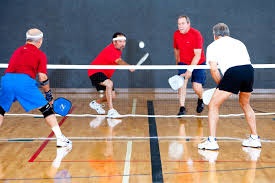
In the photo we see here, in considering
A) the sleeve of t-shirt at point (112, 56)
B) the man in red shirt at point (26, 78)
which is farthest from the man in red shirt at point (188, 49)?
the man in red shirt at point (26, 78)

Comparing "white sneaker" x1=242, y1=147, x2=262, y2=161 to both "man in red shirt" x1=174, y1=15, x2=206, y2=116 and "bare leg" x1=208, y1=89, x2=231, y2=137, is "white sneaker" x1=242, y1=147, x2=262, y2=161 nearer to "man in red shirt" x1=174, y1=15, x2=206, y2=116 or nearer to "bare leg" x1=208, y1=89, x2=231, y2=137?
"bare leg" x1=208, y1=89, x2=231, y2=137

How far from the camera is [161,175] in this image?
6773 millimetres

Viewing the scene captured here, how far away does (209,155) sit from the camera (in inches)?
309

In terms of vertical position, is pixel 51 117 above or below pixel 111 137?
above

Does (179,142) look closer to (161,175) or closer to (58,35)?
(161,175)

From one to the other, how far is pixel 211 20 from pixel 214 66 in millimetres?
8264

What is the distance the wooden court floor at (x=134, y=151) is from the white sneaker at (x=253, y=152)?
0.01 m

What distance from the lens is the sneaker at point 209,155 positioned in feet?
24.9

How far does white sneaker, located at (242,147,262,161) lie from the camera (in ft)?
25.4

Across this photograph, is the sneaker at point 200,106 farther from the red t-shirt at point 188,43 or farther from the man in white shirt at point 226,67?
the man in white shirt at point 226,67

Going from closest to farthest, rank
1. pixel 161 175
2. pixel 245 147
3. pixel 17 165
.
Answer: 1. pixel 161 175
2. pixel 17 165
3. pixel 245 147

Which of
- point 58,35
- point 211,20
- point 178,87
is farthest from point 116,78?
point 178,87

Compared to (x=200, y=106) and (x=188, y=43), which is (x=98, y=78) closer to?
(x=188, y=43)

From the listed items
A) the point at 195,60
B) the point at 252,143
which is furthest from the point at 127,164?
the point at 195,60
